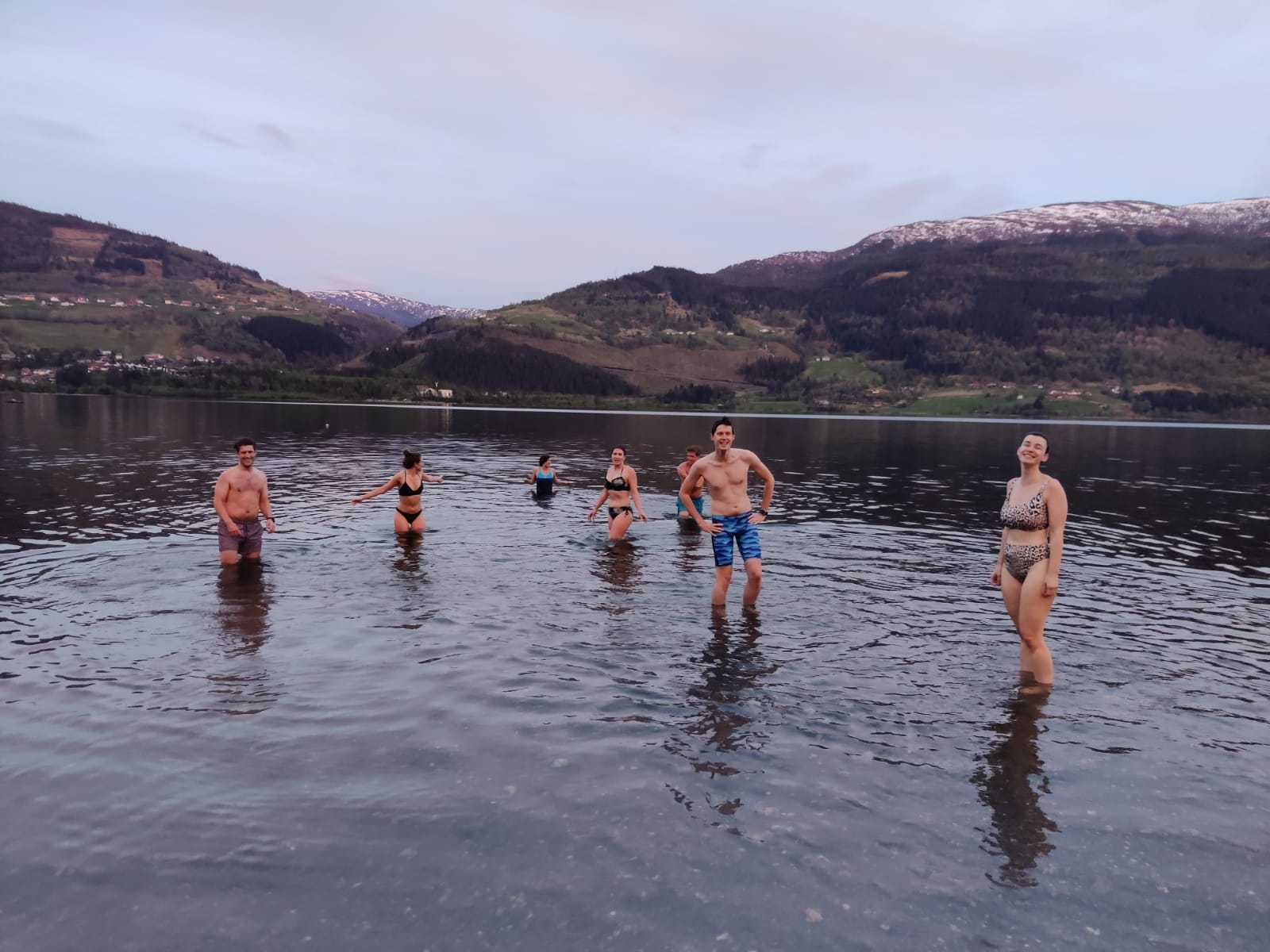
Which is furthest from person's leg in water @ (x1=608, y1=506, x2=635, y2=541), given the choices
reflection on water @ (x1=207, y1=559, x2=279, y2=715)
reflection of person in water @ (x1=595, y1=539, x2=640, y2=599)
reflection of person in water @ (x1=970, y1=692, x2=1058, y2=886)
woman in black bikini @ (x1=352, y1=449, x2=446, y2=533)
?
reflection of person in water @ (x1=970, y1=692, x2=1058, y2=886)

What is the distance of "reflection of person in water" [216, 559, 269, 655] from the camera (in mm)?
11531

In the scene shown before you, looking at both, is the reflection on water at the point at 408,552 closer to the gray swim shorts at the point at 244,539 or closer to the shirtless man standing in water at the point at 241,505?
the shirtless man standing in water at the point at 241,505

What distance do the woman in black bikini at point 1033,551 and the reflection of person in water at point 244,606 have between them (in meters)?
10.9

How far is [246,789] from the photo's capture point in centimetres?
711

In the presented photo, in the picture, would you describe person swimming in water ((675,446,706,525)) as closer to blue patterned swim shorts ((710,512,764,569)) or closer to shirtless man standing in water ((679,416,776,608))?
shirtless man standing in water ((679,416,776,608))

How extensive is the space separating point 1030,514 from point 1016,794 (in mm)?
3805

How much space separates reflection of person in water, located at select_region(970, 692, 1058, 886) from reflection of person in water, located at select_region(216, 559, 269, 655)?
990 centimetres

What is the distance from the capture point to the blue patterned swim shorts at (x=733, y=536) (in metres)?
13.1

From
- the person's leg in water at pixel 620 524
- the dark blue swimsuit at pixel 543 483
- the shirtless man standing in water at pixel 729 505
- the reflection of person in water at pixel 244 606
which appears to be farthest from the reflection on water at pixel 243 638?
the dark blue swimsuit at pixel 543 483

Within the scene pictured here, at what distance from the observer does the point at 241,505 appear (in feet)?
52.6

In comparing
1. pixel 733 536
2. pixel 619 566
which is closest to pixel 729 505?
pixel 733 536

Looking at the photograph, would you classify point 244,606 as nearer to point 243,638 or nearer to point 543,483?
point 243,638

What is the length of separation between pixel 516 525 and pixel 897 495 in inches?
741

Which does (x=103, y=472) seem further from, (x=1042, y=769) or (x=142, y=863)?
(x=1042, y=769)
